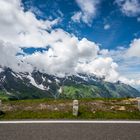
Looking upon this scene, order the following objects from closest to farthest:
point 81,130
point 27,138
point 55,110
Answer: point 27,138 → point 81,130 → point 55,110

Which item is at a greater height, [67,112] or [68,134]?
[67,112]

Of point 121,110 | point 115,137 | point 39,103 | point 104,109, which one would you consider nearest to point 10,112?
point 39,103

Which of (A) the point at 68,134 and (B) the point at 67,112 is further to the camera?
(B) the point at 67,112

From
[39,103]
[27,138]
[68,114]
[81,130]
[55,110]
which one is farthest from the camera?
[39,103]

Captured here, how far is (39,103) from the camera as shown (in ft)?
99.7

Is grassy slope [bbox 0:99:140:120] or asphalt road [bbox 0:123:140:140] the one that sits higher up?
grassy slope [bbox 0:99:140:120]

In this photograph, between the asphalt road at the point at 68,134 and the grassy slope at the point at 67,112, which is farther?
the grassy slope at the point at 67,112

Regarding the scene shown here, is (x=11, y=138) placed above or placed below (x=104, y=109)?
below

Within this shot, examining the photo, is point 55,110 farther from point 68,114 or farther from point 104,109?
point 104,109

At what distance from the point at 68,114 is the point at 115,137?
12.3 meters

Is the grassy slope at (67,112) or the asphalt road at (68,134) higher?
the grassy slope at (67,112)

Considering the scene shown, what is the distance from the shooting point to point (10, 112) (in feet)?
87.6

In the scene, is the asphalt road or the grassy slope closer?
the asphalt road

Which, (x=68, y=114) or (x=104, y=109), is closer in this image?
(x=68, y=114)
